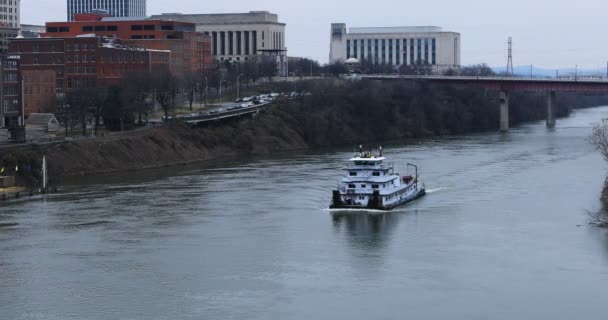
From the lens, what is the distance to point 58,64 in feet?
236

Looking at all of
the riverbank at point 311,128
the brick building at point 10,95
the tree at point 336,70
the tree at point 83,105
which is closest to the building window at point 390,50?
the tree at point 336,70

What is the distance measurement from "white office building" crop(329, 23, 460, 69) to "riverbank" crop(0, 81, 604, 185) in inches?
1314

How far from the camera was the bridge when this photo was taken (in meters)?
84.5

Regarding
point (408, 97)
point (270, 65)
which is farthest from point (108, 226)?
point (270, 65)

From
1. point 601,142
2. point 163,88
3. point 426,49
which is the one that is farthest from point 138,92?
point 426,49

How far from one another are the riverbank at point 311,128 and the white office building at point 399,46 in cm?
3338

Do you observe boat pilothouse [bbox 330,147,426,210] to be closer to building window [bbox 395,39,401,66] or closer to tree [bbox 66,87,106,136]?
tree [bbox 66,87,106,136]

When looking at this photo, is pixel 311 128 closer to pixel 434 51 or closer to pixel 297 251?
pixel 297 251

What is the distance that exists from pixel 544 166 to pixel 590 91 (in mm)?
34163

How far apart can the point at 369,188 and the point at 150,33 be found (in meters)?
52.1

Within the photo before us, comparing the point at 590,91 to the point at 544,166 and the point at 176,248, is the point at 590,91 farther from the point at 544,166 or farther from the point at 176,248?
the point at 176,248

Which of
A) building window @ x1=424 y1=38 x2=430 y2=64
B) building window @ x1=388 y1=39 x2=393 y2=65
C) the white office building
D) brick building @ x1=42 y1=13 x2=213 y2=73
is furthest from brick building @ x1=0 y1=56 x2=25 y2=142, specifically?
building window @ x1=388 y1=39 x2=393 y2=65

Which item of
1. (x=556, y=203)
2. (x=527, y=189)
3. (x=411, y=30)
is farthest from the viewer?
(x=411, y=30)

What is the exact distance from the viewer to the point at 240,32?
120m
